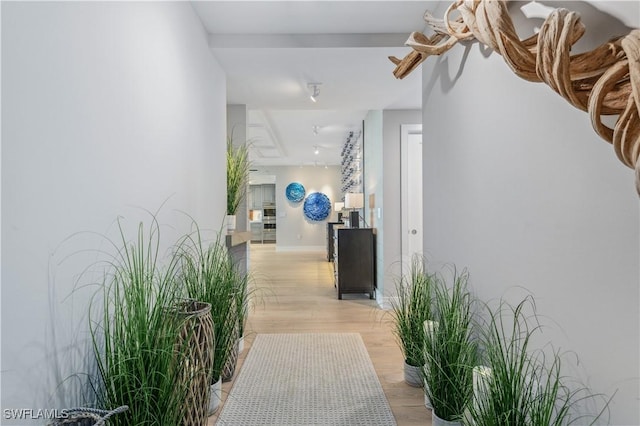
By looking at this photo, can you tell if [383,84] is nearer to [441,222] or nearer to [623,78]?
[441,222]

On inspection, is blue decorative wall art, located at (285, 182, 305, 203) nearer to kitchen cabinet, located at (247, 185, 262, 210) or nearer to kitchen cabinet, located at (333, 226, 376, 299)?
kitchen cabinet, located at (247, 185, 262, 210)

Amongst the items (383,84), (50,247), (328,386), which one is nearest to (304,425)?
(328,386)

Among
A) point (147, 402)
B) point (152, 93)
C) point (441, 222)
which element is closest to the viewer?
point (147, 402)

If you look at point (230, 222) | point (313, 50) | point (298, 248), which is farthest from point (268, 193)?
point (313, 50)

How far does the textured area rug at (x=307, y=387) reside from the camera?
82.0 inches

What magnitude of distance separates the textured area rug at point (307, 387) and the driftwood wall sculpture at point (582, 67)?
1739 millimetres

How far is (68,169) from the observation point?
3.73 ft

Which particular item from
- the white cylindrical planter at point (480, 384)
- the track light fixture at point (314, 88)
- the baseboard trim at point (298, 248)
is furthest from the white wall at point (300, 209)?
the white cylindrical planter at point (480, 384)

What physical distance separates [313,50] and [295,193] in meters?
8.25

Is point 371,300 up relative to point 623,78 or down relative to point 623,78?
down

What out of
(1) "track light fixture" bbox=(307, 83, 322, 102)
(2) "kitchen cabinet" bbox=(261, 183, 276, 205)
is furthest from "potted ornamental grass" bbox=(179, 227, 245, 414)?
(2) "kitchen cabinet" bbox=(261, 183, 276, 205)

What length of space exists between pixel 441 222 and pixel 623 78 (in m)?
1.46

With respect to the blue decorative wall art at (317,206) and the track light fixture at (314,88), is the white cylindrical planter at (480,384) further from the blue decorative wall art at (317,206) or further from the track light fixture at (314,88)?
the blue decorative wall art at (317,206)

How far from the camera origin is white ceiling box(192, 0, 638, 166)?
2416mm
